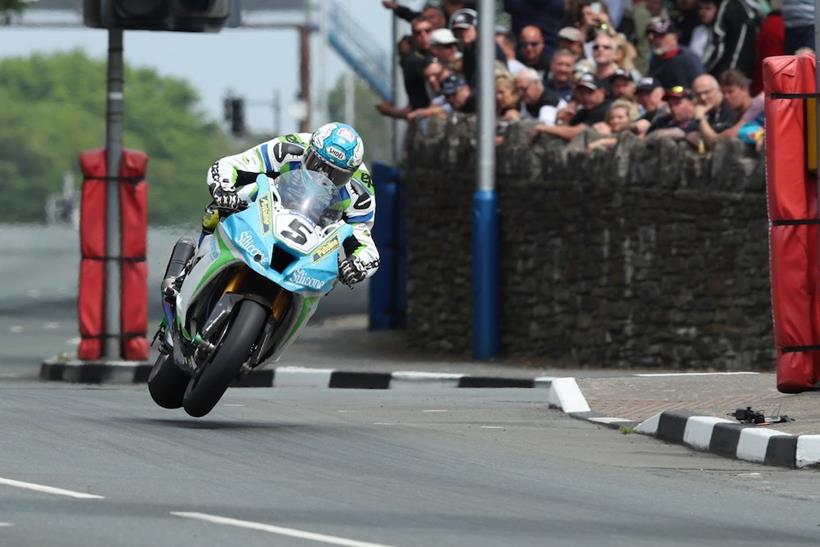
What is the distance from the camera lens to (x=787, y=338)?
15.1m

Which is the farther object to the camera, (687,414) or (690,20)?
(690,20)

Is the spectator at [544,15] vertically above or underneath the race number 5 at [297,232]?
above

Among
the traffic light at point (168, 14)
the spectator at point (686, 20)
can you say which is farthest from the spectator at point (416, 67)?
the traffic light at point (168, 14)

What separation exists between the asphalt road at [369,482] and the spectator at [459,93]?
29.4 feet

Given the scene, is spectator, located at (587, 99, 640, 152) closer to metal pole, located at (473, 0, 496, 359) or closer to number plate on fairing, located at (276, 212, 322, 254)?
metal pole, located at (473, 0, 496, 359)

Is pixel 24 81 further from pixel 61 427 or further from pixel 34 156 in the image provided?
pixel 61 427

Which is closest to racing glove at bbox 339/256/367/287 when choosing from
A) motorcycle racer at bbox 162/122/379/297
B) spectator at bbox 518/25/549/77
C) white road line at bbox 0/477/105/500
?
motorcycle racer at bbox 162/122/379/297

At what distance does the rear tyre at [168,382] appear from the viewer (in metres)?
14.7

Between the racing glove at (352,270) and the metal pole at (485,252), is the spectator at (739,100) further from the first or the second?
the racing glove at (352,270)

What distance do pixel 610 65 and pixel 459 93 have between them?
2.65 metres

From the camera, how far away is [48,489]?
10484mm

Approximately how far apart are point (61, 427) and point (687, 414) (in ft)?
11.9

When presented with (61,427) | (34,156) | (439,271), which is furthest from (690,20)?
(34,156)

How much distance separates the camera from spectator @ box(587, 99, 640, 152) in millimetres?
21516
